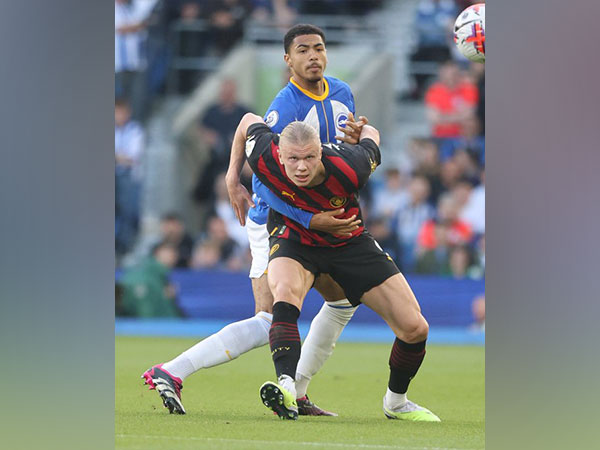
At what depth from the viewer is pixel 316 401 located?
5.99 meters

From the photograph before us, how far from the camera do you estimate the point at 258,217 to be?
5469mm

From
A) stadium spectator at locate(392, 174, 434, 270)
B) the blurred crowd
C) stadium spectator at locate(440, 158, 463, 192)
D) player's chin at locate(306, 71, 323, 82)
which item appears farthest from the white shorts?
stadium spectator at locate(440, 158, 463, 192)

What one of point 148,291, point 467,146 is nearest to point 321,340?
point 148,291

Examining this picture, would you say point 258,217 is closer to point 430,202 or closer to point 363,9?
point 430,202

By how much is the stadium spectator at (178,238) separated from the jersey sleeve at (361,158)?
860 cm

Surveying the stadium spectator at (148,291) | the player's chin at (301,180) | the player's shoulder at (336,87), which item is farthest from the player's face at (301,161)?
the stadium spectator at (148,291)

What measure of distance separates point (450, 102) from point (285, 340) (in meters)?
10.9

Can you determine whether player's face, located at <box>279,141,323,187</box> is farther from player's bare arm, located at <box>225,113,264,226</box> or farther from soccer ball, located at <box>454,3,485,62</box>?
soccer ball, located at <box>454,3,485,62</box>

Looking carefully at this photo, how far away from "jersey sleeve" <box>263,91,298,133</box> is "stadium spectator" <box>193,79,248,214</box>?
29.4 feet

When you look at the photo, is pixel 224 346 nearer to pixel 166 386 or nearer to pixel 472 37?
pixel 166 386

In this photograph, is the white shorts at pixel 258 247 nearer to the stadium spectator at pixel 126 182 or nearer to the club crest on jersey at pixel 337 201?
the club crest on jersey at pixel 337 201
